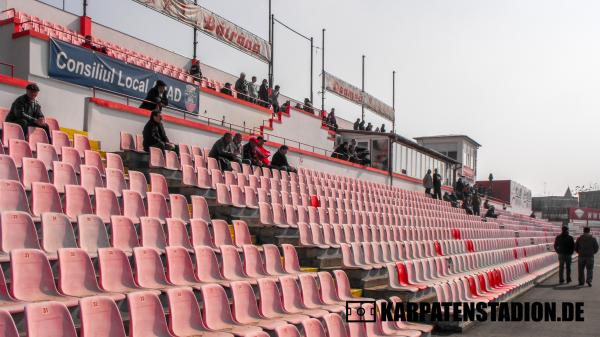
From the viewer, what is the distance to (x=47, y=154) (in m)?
6.86

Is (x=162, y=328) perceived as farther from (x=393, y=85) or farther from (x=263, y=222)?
(x=393, y=85)

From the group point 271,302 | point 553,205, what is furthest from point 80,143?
point 553,205

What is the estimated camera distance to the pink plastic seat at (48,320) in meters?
3.05

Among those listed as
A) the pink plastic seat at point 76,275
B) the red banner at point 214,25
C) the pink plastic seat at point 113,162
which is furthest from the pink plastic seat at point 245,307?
the red banner at point 214,25

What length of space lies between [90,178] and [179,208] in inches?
41.4

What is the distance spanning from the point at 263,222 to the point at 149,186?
158cm

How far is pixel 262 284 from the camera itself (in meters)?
4.89

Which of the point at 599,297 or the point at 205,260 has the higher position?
the point at 205,260

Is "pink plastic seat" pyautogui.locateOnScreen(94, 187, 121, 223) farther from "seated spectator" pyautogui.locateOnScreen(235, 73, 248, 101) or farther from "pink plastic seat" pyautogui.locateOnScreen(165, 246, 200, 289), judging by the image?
"seated spectator" pyautogui.locateOnScreen(235, 73, 248, 101)

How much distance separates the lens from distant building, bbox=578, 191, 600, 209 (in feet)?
216

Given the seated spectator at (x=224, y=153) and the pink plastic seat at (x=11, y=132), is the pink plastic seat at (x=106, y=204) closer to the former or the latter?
the pink plastic seat at (x=11, y=132)

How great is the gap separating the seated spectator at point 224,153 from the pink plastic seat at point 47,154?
3201 millimetres

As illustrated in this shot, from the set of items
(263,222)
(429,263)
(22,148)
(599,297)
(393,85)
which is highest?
(393,85)

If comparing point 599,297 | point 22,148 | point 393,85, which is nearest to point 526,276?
point 599,297
